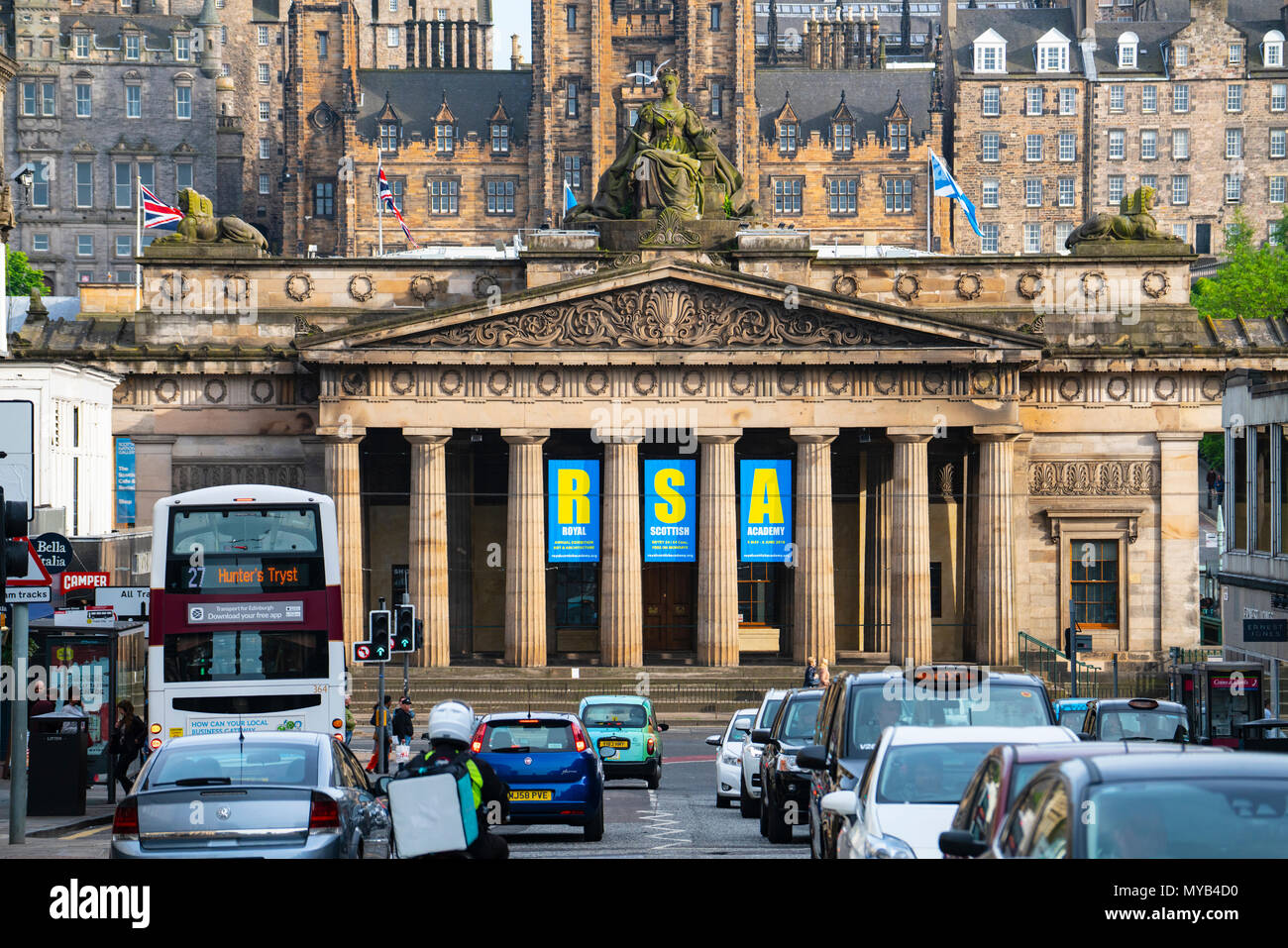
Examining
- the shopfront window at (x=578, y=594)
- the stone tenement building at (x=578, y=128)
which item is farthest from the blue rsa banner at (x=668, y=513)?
the stone tenement building at (x=578, y=128)

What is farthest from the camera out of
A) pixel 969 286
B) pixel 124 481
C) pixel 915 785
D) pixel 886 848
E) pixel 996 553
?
pixel 969 286

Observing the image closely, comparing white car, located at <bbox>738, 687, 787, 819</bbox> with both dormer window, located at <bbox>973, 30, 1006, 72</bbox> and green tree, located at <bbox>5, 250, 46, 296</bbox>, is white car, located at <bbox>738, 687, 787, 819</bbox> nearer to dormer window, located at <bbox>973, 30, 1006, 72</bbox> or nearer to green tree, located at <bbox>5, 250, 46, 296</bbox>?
green tree, located at <bbox>5, 250, 46, 296</bbox>

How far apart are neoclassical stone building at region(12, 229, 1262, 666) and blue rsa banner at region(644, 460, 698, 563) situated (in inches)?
13.0

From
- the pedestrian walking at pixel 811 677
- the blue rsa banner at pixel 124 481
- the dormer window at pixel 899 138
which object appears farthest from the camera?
the dormer window at pixel 899 138

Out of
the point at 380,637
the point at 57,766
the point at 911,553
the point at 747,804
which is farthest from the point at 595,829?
the point at 911,553

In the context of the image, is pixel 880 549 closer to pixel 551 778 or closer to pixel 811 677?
pixel 811 677

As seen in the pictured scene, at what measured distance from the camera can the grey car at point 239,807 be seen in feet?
59.9

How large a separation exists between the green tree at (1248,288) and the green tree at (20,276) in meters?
54.6

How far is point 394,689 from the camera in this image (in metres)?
61.1

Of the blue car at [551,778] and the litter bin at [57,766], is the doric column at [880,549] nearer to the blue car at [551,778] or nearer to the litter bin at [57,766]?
the litter bin at [57,766]

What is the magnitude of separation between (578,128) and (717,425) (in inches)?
2917

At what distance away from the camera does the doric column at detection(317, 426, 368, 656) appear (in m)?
63.7

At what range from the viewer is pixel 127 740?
4009 cm

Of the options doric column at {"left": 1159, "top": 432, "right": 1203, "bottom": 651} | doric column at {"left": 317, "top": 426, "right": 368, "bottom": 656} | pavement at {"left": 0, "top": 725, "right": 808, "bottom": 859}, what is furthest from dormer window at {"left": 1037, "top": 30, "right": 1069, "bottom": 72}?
pavement at {"left": 0, "top": 725, "right": 808, "bottom": 859}
